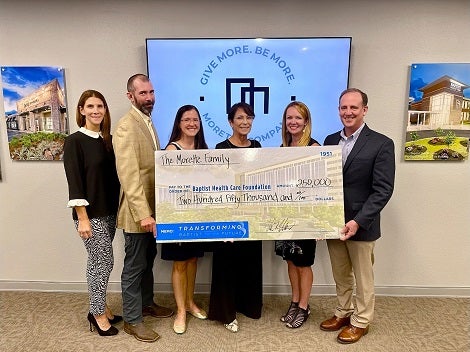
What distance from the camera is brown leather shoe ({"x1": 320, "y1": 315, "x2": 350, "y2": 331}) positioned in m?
2.46

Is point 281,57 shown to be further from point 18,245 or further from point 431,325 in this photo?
point 18,245

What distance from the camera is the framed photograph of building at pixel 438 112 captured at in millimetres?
2592

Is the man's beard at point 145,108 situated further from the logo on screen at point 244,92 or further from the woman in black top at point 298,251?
the woman in black top at point 298,251

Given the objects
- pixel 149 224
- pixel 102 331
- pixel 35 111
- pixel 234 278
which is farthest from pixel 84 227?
pixel 35 111

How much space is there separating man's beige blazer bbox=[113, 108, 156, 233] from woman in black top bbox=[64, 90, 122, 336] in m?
0.11

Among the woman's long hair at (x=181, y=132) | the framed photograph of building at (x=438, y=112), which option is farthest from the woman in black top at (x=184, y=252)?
the framed photograph of building at (x=438, y=112)

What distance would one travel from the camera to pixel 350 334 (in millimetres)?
2342

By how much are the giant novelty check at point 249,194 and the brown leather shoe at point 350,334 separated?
0.67 m

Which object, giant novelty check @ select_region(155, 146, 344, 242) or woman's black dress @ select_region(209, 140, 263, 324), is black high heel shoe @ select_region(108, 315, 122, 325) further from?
giant novelty check @ select_region(155, 146, 344, 242)

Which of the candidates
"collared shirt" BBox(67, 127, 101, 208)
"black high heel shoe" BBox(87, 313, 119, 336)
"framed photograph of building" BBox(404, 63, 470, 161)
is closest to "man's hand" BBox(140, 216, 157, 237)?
"collared shirt" BBox(67, 127, 101, 208)

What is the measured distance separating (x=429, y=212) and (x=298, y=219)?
4.07 ft

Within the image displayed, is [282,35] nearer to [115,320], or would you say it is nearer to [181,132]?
[181,132]

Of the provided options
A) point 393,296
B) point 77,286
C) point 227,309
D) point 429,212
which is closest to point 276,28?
point 429,212

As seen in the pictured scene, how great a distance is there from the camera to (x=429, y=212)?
281cm
